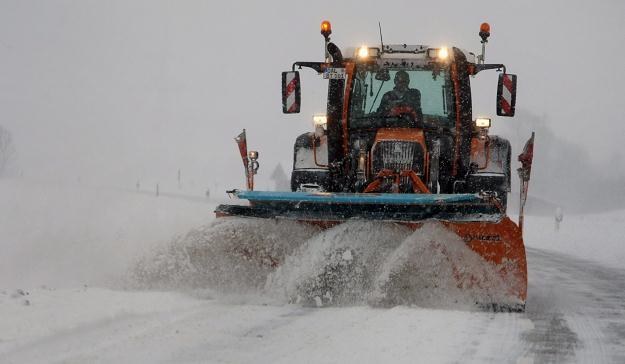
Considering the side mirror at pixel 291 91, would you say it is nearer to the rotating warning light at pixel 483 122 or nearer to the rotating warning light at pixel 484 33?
the rotating warning light at pixel 483 122

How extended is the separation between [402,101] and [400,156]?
0.83 metres

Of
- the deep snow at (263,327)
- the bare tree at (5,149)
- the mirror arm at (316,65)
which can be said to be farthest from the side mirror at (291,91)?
the bare tree at (5,149)

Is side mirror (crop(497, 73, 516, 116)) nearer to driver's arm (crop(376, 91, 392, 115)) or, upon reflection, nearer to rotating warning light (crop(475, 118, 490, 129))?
rotating warning light (crop(475, 118, 490, 129))

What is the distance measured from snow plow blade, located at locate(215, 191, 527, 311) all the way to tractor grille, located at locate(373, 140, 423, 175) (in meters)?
1.05

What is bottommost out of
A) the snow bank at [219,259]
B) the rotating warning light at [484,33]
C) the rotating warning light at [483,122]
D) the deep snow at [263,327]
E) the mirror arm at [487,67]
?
the deep snow at [263,327]

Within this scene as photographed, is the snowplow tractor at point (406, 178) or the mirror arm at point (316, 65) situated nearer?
the snowplow tractor at point (406, 178)

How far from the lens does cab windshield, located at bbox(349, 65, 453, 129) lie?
7.03m

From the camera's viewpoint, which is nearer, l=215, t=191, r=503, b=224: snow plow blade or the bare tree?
l=215, t=191, r=503, b=224: snow plow blade

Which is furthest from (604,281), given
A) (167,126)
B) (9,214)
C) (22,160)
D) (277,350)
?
(167,126)

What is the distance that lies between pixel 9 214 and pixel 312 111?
11234mm

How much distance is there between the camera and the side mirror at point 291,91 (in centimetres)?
693

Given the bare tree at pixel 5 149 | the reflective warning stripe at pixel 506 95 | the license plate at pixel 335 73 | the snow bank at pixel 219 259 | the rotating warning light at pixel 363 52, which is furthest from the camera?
the bare tree at pixel 5 149

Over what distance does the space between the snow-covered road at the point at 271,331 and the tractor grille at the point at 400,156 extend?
64.4 inches

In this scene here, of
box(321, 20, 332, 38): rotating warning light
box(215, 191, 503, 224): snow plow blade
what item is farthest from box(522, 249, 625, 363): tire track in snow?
box(321, 20, 332, 38): rotating warning light
